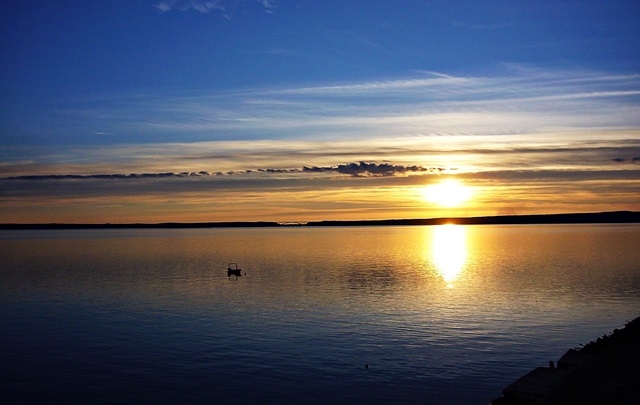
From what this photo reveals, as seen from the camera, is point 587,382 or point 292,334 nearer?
point 587,382

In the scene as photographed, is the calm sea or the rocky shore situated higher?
the rocky shore

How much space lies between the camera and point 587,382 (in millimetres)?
21094

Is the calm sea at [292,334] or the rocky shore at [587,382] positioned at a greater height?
the rocky shore at [587,382]

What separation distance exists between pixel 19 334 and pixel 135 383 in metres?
14.2

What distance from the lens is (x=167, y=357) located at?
100ft

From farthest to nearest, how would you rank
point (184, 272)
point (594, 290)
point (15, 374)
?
point (184, 272) < point (594, 290) < point (15, 374)

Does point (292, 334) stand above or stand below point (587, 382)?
below

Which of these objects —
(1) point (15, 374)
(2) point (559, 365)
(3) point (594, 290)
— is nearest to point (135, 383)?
(1) point (15, 374)

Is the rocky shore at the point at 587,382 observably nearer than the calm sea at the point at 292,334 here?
Yes

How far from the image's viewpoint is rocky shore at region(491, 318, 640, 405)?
19.3 m

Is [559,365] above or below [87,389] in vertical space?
above

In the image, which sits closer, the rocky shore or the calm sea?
the rocky shore

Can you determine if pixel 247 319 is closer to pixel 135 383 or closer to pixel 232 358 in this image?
pixel 232 358

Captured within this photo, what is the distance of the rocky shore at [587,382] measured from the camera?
63.3ft
